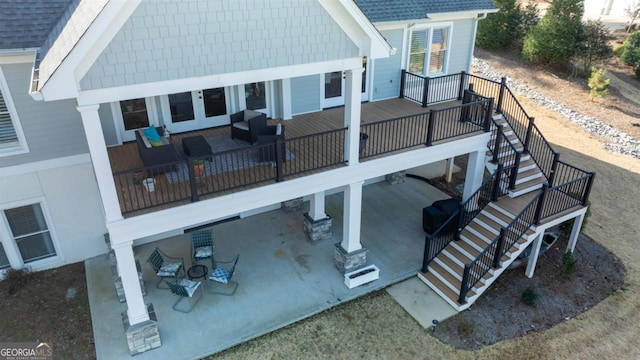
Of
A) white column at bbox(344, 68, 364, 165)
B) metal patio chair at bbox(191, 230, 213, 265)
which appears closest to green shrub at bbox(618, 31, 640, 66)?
white column at bbox(344, 68, 364, 165)

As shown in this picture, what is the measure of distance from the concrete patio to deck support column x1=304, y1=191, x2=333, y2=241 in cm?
25

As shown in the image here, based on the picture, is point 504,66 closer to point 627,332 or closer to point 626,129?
point 626,129

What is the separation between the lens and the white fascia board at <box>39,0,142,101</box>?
690cm

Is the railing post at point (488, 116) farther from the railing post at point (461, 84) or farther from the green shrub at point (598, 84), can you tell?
the green shrub at point (598, 84)

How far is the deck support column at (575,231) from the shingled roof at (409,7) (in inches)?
295

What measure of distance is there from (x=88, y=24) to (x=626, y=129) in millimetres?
26451

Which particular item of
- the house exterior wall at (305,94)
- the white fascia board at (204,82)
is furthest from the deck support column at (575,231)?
the house exterior wall at (305,94)

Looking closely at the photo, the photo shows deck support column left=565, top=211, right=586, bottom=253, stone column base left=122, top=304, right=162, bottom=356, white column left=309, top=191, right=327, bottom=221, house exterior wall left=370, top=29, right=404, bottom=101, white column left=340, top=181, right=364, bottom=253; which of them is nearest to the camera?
stone column base left=122, top=304, right=162, bottom=356

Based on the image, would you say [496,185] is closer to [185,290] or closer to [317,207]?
[317,207]

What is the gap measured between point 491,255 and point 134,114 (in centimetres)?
1045

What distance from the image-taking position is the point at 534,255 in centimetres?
1240

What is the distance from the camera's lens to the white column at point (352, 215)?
36.8 ft

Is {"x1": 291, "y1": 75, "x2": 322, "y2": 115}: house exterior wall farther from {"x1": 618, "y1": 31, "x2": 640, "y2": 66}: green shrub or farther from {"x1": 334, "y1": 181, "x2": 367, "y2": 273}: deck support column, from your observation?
{"x1": 618, "y1": 31, "x2": 640, "y2": 66}: green shrub

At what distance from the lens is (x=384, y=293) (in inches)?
460
